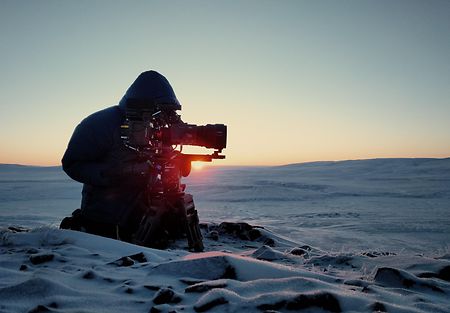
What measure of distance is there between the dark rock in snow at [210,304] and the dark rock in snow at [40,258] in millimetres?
1434

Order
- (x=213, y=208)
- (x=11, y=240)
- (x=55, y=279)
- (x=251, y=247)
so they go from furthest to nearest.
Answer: (x=213, y=208), (x=251, y=247), (x=11, y=240), (x=55, y=279)

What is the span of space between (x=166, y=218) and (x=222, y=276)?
2247 mm

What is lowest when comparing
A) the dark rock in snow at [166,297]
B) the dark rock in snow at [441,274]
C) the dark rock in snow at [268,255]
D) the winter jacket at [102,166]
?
the dark rock in snow at [268,255]

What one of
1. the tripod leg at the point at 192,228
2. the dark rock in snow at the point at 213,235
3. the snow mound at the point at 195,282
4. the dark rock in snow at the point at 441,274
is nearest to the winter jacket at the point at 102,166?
the tripod leg at the point at 192,228

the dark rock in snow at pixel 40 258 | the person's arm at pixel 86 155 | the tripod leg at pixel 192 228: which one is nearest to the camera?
the dark rock in snow at pixel 40 258

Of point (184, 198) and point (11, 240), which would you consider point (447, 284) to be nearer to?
point (184, 198)

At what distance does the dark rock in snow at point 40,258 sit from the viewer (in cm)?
245

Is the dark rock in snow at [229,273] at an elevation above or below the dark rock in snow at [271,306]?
below

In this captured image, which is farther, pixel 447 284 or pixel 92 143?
pixel 92 143

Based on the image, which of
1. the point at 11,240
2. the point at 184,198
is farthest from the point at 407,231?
the point at 11,240

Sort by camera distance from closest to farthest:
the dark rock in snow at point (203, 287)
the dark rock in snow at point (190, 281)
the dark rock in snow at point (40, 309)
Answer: the dark rock in snow at point (40, 309) < the dark rock in snow at point (203, 287) < the dark rock in snow at point (190, 281)

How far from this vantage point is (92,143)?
4160 mm

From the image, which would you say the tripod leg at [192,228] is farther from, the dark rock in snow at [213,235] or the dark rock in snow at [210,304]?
the dark rock in snow at [210,304]

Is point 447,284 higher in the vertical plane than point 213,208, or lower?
higher
